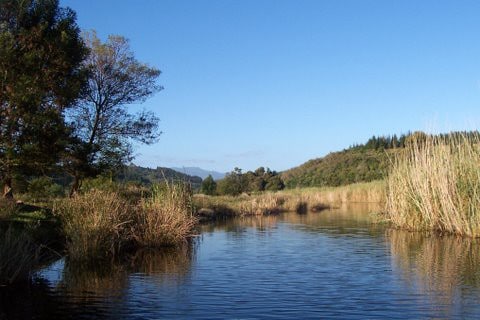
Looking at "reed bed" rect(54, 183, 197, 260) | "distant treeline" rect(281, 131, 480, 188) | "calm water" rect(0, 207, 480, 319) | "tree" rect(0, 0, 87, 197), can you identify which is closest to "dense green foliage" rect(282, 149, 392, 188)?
"distant treeline" rect(281, 131, 480, 188)

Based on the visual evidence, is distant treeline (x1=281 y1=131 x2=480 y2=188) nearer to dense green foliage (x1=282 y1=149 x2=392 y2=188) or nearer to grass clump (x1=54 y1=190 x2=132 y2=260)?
dense green foliage (x1=282 y1=149 x2=392 y2=188)

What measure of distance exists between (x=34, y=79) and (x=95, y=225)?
18.6 feet

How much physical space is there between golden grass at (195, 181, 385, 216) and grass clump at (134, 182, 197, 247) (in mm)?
14062

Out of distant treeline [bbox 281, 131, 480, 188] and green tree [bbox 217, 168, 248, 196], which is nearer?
green tree [bbox 217, 168, 248, 196]

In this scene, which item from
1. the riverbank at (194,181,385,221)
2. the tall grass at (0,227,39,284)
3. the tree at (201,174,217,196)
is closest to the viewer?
the tall grass at (0,227,39,284)

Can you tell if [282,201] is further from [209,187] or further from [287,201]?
[209,187]

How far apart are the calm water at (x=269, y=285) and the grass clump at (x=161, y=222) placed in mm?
767

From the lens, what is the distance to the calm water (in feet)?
32.6

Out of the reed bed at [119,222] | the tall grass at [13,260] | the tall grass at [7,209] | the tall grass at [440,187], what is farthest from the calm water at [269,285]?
the tall grass at [7,209]

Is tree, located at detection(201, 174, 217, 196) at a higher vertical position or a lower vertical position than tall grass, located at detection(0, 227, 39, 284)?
higher

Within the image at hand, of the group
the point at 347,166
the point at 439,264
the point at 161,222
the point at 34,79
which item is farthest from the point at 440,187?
the point at 347,166

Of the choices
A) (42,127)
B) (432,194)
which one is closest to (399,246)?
(432,194)

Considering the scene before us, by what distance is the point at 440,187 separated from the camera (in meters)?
20.8

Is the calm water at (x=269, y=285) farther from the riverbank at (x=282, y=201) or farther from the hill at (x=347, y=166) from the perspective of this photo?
the hill at (x=347, y=166)
